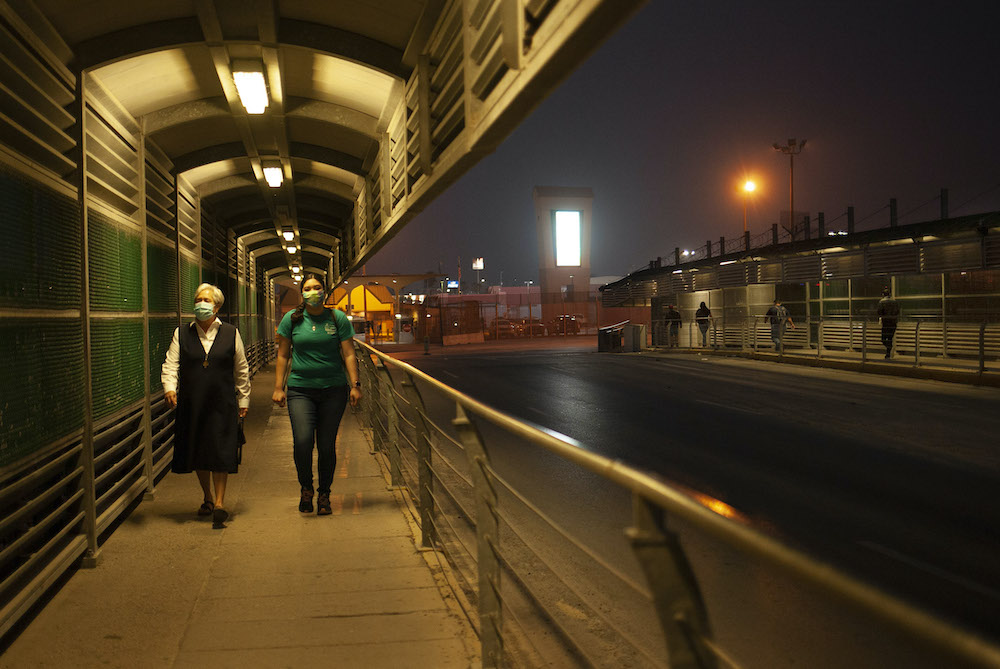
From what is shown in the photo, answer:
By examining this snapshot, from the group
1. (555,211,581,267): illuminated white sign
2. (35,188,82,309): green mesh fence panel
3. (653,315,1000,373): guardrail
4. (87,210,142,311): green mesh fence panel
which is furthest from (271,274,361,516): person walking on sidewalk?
(555,211,581,267): illuminated white sign

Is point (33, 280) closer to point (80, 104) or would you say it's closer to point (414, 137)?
point (80, 104)

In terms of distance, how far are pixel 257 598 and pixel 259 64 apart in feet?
13.4

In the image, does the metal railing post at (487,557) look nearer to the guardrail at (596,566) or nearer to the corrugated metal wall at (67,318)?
the guardrail at (596,566)

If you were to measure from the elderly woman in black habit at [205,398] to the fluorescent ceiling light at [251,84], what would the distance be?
1691 millimetres

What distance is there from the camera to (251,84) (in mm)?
7066

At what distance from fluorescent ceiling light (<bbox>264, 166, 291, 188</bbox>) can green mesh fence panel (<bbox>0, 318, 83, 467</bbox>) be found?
537 cm

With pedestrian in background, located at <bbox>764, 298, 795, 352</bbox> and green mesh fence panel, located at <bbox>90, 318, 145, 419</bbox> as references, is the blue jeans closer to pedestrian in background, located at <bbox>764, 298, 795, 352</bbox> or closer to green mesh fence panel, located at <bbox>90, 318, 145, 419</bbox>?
green mesh fence panel, located at <bbox>90, 318, 145, 419</bbox>

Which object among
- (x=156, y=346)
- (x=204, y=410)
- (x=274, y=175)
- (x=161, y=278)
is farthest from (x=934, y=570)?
(x=274, y=175)

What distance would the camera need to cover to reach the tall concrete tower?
2746 inches

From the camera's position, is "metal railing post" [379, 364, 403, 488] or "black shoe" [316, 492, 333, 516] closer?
"black shoe" [316, 492, 333, 516]

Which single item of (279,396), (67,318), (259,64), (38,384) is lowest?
(279,396)

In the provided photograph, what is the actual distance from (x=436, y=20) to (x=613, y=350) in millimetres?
29456

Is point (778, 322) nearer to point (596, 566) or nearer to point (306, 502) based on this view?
point (306, 502)

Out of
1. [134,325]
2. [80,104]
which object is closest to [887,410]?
[134,325]
